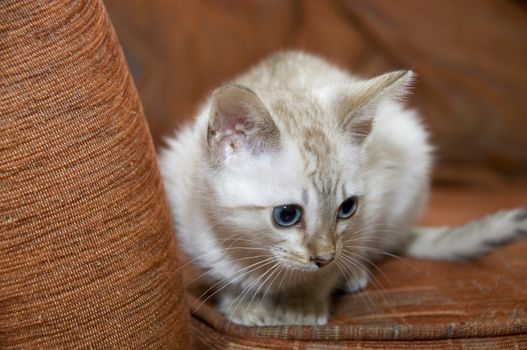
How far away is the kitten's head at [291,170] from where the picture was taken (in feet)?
4.21

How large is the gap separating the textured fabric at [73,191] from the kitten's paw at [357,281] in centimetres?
50

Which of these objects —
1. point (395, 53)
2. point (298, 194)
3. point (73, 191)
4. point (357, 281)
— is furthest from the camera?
point (395, 53)

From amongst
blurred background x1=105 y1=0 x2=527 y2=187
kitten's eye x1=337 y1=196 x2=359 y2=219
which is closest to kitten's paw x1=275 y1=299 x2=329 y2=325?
kitten's eye x1=337 y1=196 x2=359 y2=219

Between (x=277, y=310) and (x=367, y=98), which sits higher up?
(x=367, y=98)

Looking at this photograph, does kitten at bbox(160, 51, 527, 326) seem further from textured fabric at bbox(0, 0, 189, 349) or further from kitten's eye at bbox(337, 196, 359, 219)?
textured fabric at bbox(0, 0, 189, 349)

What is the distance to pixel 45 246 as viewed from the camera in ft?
3.51

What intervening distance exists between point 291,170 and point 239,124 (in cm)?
12

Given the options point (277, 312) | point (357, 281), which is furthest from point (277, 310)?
point (357, 281)

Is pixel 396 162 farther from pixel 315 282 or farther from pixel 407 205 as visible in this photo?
pixel 315 282

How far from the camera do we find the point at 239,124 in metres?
1.28

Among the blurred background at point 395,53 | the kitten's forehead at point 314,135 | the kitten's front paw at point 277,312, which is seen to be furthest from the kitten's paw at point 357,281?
the blurred background at point 395,53

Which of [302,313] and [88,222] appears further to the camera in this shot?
[302,313]

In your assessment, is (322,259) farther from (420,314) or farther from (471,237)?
(471,237)

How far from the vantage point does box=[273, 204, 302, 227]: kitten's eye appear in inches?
50.7
